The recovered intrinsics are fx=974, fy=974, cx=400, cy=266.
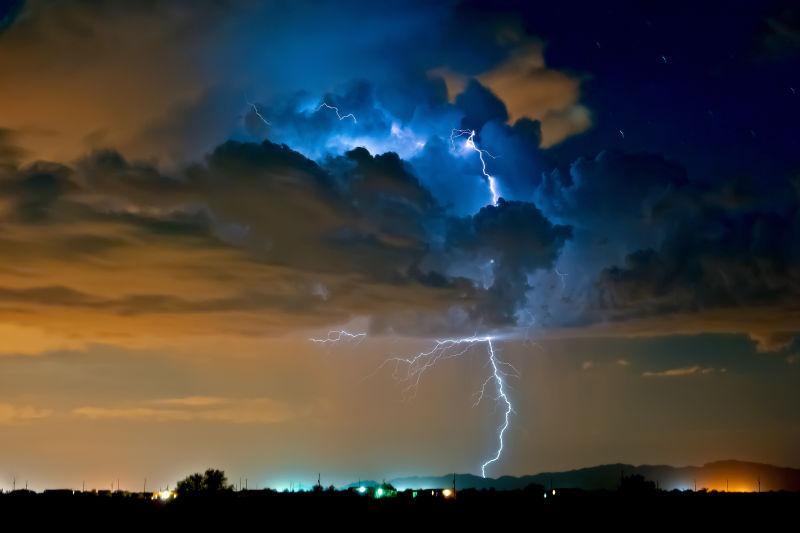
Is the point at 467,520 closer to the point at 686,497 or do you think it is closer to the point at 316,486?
the point at 686,497

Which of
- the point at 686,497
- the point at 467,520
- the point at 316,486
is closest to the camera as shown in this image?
the point at 467,520

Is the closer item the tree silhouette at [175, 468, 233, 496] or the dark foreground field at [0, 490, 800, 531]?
the dark foreground field at [0, 490, 800, 531]

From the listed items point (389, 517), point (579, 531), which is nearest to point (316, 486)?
point (389, 517)

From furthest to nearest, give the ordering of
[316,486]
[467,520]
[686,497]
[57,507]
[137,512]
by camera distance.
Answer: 1. [316,486]
2. [686,497]
3. [57,507]
4. [137,512]
5. [467,520]

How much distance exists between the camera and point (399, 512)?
4781 centimetres

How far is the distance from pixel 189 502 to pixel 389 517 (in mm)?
15466

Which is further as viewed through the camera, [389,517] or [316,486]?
[316,486]

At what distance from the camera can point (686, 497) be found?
5938 cm

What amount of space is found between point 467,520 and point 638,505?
12.3 m

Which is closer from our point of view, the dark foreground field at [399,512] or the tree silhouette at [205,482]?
the dark foreground field at [399,512]

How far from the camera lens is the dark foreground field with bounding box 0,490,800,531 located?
4184cm

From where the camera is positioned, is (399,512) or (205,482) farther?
(205,482)

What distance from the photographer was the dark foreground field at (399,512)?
1647 inches

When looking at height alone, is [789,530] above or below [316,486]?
below
